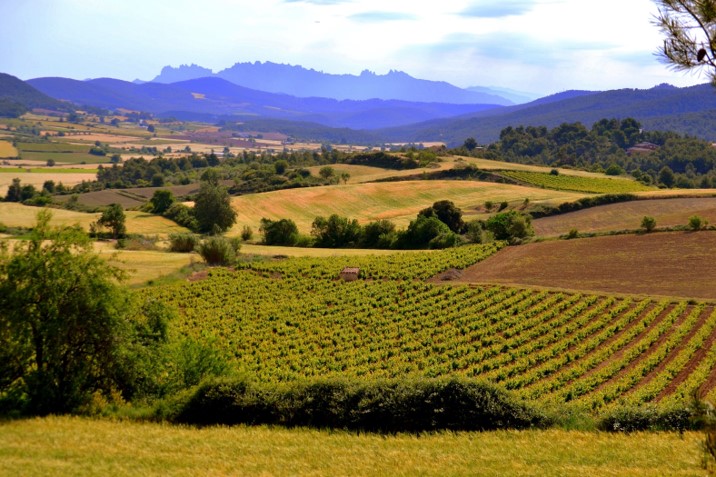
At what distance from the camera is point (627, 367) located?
30.6 metres

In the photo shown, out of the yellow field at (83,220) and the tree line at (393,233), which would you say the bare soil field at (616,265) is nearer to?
the tree line at (393,233)

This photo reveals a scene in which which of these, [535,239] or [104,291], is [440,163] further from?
[104,291]

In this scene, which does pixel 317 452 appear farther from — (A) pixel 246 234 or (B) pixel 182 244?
(A) pixel 246 234

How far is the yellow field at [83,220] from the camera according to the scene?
248 feet

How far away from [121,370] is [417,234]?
4919 centimetres

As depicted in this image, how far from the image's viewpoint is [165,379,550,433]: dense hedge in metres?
20.4

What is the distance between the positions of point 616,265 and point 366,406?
Answer: 115ft

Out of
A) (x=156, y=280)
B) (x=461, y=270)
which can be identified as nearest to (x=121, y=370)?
(x=156, y=280)

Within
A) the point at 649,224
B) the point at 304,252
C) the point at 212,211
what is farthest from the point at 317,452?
the point at 212,211

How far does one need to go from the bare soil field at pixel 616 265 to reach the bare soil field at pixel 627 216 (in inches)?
354

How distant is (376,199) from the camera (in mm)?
98938

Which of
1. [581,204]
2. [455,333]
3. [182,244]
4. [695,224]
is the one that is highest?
[695,224]

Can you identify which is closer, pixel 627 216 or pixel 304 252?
pixel 304 252

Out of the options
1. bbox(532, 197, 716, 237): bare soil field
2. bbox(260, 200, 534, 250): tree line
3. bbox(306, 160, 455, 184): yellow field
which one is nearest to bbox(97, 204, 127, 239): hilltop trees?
bbox(260, 200, 534, 250): tree line
